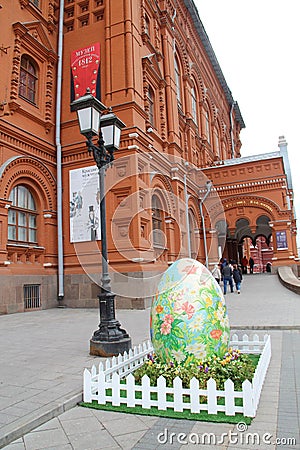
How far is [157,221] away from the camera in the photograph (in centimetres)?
1575

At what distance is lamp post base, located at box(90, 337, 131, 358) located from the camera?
19.1 feet

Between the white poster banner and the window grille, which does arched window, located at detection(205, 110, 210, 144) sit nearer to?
the white poster banner

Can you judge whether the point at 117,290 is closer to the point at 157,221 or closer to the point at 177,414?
the point at 157,221

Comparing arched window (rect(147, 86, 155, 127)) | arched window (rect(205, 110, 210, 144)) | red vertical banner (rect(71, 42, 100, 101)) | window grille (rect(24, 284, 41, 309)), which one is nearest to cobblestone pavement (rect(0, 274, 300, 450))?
window grille (rect(24, 284, 41, 309))

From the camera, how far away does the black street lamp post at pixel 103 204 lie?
5.93 metres

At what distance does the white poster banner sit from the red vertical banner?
3.26 metres

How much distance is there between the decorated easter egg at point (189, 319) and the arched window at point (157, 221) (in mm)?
10186

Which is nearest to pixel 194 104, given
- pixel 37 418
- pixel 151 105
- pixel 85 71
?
pixel 151 105

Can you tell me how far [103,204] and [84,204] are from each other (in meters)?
7.33

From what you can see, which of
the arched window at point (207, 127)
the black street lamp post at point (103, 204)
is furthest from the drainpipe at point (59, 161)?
the arched window at point (207, 127)

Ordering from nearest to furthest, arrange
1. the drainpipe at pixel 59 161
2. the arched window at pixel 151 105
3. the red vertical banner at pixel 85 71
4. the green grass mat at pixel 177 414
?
1. the green grass mat at pixel 177 414
2. the drainpipe at pixel 59 161
3. the red vertical banner at pixel 85 71
4. the arched window at pixel 151 105

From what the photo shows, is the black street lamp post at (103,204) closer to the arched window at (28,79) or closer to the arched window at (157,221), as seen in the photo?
the arched window at (28,79)

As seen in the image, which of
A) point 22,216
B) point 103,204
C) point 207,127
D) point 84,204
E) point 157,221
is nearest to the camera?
point 103,204

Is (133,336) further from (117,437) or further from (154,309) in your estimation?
(117,437)
